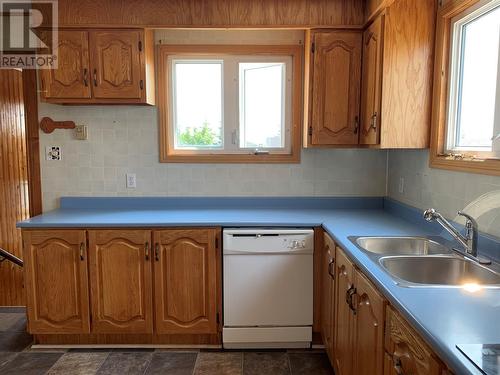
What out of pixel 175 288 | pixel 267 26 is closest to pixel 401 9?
pixel 267 26

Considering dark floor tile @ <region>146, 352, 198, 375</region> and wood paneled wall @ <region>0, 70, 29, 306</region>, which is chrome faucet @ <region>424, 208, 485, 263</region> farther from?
wood paneled wall @ <region>0, 70, 29, 306</region>

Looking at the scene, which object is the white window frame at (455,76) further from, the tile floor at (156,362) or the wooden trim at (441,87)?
the tile floor at (156,362)

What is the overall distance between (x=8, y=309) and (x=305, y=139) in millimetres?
2745

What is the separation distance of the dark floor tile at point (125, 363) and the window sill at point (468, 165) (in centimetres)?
210

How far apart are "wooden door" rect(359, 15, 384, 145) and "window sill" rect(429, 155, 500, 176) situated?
344mm

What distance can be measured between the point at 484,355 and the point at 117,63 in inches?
101

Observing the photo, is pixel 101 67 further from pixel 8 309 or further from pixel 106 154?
pixel 8 309

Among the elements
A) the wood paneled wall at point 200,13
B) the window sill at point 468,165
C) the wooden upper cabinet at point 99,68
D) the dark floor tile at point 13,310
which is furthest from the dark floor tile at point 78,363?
the window sill at point 468,165

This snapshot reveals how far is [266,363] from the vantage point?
248 cm

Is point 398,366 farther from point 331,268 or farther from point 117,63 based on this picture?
point 117,63

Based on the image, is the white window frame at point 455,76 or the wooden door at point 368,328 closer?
the wooden door at point 368,328

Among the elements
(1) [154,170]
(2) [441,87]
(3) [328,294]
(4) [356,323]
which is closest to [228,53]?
(1) [154,170]

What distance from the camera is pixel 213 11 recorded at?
2631mm

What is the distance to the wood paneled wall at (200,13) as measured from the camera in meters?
2.61
